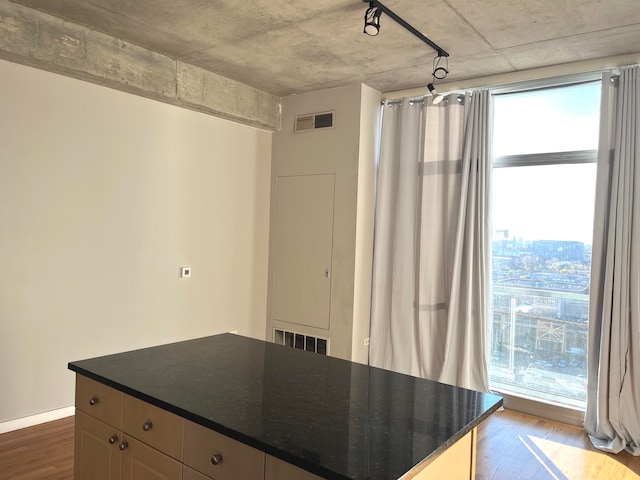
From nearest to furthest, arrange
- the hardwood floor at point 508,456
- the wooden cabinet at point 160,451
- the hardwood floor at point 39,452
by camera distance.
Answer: the wooden cabinet at point 160,451 → the hardwood floor at point 39,452 → the hardwood floor at point 508,456

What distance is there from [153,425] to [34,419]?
2428 mm

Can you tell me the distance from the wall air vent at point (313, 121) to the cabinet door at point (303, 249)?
→ 0.49 meters

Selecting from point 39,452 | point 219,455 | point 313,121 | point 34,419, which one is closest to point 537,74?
point 313,121

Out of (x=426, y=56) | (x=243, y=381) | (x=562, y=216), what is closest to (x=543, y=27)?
Result: (x=426, y=56)

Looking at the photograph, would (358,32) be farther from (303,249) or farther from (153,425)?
(153,425)

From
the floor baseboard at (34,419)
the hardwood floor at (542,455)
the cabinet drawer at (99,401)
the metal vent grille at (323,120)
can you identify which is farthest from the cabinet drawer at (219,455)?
the metal vent grille at (323,120)

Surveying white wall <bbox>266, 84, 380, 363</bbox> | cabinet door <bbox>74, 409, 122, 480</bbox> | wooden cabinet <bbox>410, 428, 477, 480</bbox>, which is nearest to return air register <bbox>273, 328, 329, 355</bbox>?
white wall <bbox>266, 84, 380, 363</bbox>

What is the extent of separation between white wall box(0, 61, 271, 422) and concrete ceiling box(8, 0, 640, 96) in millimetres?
647

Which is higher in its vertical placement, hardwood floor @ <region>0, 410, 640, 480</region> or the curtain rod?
the curtain rod

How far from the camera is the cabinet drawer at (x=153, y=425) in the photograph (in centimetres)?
164

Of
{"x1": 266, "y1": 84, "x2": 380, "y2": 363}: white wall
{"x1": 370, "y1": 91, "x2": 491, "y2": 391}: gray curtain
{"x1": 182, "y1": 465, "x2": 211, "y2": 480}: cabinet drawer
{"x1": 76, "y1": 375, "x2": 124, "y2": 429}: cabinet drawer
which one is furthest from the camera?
{"x1": 266, "y1": 84, "x2": 380, "y2": 363}: white wall

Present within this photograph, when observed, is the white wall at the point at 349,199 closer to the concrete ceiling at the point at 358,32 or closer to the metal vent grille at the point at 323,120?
the metal vent grille at the point at 323,120

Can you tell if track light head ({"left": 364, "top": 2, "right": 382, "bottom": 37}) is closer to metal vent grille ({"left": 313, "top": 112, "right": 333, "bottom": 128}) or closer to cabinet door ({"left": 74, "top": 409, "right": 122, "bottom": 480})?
metal vent grille ({"left": 313, "top": 112, "right": 333, "bottom": 128})

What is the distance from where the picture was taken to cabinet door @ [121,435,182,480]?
1.66 metres
